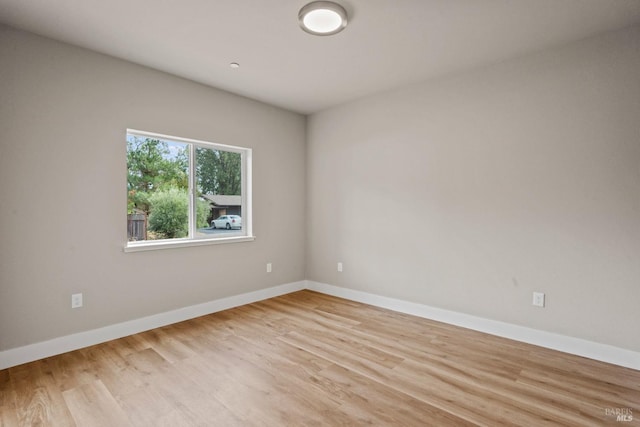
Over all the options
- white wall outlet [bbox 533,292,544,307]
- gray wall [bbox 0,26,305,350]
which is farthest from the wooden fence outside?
white wall outlet [bbox 533,292,544,307]

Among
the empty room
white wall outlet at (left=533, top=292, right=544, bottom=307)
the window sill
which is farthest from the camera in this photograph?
the window sill

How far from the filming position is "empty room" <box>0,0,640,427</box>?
6.99ft

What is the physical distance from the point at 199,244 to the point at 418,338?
8.06ft

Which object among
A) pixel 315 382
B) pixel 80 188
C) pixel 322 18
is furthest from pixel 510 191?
pixel 80 188

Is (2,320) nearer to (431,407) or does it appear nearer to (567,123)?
(431,407)

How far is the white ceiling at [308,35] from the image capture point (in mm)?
2180

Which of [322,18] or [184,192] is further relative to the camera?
[184,192]

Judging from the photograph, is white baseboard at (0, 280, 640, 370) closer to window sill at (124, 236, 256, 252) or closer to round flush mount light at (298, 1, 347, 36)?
window sill at (124, 236, 256, 252)

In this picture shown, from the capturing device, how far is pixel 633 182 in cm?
241

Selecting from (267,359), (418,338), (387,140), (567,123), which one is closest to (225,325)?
(267,359)

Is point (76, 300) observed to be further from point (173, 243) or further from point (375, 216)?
point (375, 216)

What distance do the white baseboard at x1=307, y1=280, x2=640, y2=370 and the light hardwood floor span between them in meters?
0.09

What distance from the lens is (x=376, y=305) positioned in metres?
3.91

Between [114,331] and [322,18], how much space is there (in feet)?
10.3
